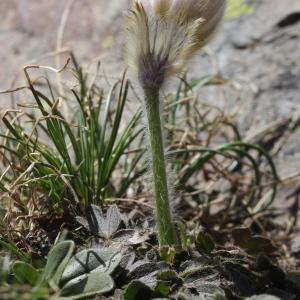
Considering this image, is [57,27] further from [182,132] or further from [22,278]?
[22,278]

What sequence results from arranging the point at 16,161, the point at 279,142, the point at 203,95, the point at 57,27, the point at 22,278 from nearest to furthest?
1. the point at 22,278
2. the point at 16,161
3. the point at 279,142
4. the point at 203,95
5. the point at 57,27

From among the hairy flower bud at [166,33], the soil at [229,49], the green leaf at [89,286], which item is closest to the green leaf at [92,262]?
the green leaf at [89,286]

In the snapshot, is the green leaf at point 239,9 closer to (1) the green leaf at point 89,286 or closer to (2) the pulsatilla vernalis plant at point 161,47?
(2) the pulsatilla vernalis plant at point 161,47

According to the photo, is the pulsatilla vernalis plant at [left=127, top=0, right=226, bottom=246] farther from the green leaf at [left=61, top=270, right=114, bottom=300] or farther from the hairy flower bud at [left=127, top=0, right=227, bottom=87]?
the green leaf at [left=61, top=270, right=114, bottom=300]

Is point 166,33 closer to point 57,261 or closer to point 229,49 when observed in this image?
point 57,261

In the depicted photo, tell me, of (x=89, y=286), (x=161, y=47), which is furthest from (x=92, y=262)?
(x=161, y=47)

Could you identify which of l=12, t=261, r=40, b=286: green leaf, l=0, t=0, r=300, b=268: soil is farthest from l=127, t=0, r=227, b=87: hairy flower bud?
l=0, t=0, r=300, b=268: soil

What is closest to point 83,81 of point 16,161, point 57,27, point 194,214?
point 16,161
